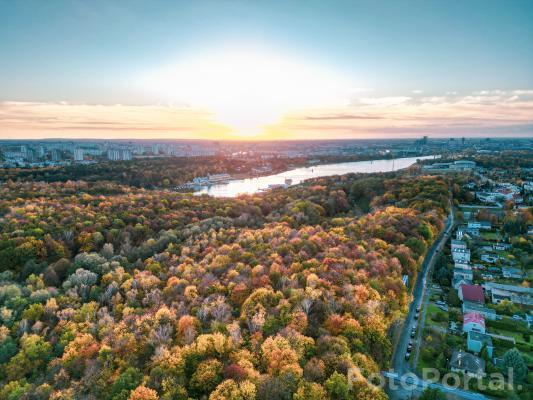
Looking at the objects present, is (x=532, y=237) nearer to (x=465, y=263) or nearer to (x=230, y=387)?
(x=465, y=263)

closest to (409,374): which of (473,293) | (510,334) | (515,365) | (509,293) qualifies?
(515,365)

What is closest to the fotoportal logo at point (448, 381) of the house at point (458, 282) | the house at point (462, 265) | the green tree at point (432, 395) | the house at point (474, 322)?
the green tree at point (432, 395)

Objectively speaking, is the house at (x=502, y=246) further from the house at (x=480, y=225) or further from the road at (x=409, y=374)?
the road at (x=409, y=374)

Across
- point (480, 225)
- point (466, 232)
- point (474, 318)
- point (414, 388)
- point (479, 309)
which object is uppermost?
point (480, 225)

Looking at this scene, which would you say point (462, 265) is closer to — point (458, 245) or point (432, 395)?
point (458, 245)

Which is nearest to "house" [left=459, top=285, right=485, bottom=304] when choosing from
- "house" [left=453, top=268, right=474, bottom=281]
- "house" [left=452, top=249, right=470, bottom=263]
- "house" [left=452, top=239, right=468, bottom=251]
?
"house" [left=453, top=268, right=474, bottom=281]

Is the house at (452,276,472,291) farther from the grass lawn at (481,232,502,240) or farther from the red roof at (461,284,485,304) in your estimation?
the grass lawn at (481,232,502,240)

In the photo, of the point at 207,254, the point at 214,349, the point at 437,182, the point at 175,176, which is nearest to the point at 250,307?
the point at 214,349
